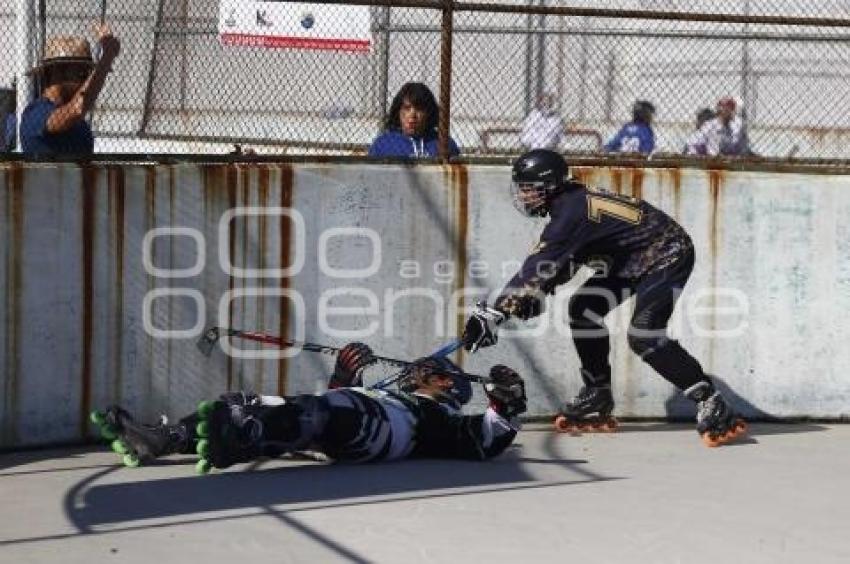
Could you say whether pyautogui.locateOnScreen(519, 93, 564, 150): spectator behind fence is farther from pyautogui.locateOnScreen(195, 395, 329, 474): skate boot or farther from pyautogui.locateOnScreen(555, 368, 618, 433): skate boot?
pyautogui.locateOnScreen(195, 395, 329, 474): skate boot

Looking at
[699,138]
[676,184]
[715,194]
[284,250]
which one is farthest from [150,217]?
[699,138]

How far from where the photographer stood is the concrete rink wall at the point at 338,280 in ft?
28.9

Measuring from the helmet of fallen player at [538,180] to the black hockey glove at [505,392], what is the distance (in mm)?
1188

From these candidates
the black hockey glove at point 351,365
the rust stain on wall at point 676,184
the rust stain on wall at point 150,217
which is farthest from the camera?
the rust stain on wall at point 676,184

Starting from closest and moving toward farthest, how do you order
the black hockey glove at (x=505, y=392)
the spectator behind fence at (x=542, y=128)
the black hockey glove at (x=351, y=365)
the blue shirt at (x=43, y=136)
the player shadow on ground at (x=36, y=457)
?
the player shadow on ground at (x=36, y=457) < the black hockey glove at (x=505, y=392) < the black hockey glove at (x=351, y=365) < the blue shirt at (x=43, y=136) < the spectator behind fence at (x=542, y=128)

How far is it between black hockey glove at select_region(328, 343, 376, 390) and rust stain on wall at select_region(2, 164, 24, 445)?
1655 millimetres

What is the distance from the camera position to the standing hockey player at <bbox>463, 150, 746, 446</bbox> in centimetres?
902

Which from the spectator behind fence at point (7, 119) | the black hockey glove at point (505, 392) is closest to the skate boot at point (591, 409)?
the black hockey glove at point (505, 392)

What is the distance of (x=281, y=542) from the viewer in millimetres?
6609

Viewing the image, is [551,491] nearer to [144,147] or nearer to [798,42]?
[144,147]

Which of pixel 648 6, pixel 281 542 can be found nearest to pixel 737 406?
pixel 281 542

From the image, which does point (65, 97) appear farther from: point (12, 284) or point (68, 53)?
point (12, 284)

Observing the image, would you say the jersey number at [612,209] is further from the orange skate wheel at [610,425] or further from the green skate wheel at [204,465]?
the green skate wheel at [204,465]

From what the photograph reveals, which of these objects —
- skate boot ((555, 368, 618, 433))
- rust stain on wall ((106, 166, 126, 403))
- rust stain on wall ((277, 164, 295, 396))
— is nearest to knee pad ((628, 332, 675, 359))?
skate boot ((555, 368, 618, 433))
